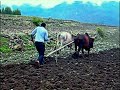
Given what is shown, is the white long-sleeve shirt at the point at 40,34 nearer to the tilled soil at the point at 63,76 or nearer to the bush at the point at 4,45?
the tilled soil at the point at 63,76

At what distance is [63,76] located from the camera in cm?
1700

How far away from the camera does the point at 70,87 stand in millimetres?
14750

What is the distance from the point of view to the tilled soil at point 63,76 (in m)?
14.9

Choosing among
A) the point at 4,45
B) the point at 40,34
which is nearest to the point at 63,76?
the point at 40,34

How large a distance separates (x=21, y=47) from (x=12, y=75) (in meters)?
11.5

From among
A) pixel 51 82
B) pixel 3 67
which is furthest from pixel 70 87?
pixel 3 67

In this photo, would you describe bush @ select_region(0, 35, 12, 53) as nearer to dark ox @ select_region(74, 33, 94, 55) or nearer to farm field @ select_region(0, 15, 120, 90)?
A: farm field @ select_region(0, 15, 120, 90)

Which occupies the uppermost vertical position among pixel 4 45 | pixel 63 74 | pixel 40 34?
pixel 40 34

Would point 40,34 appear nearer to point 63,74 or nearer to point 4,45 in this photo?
point 63,74

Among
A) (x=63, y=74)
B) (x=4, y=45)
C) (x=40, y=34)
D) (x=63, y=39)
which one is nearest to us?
(x=63, y=74)

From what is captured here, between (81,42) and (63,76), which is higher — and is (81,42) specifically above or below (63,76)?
above

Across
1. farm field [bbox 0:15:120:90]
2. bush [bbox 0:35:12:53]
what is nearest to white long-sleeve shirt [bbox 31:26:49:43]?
farm field [bbox 0:15:120:90]

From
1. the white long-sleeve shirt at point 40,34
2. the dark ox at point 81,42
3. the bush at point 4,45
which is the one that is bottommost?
the bush at point 4,45

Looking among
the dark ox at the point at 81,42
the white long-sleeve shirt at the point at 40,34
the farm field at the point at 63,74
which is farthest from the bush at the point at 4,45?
the white long-sleeve shirt at the point at 40,34
